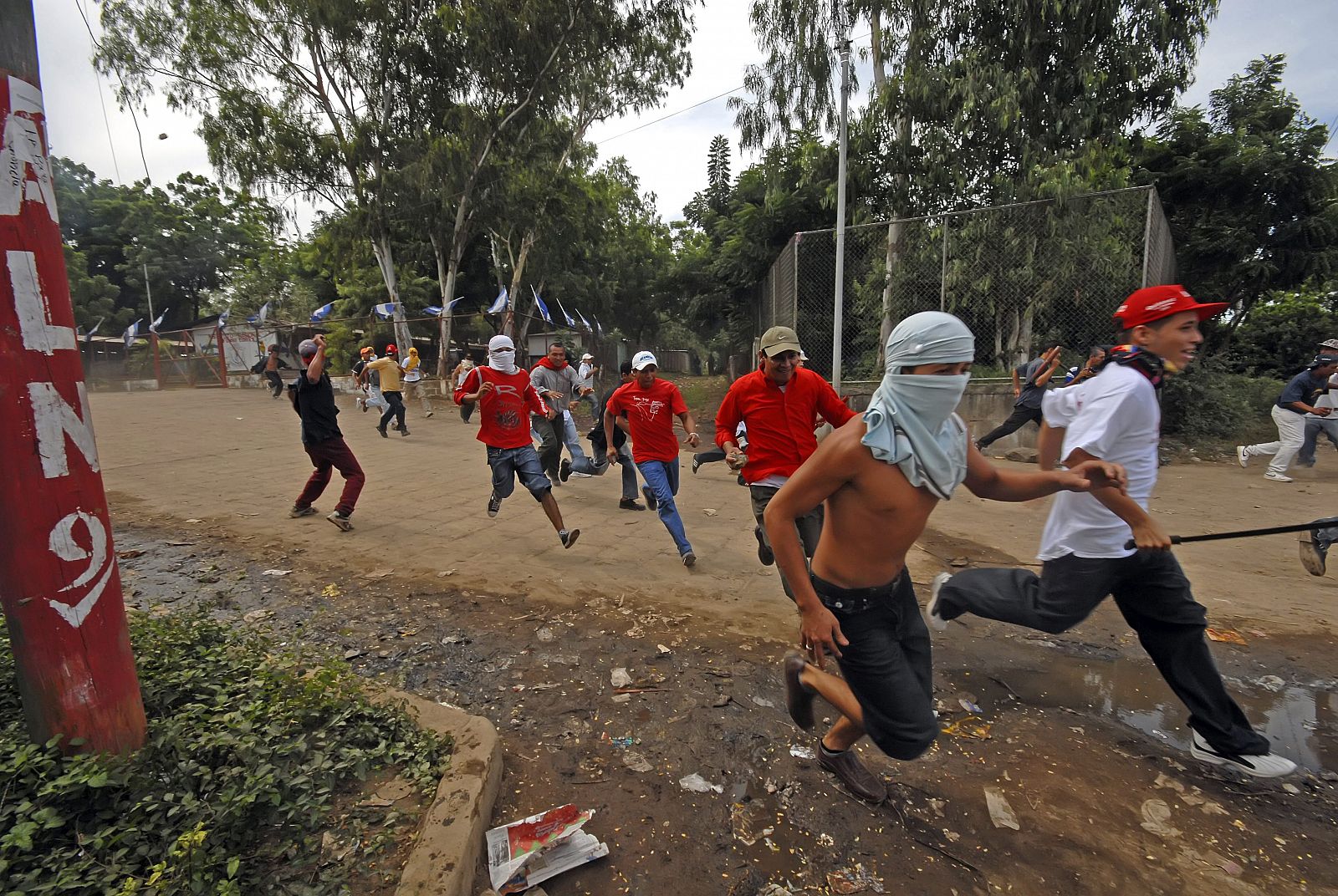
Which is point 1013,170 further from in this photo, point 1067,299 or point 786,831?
point 786,831

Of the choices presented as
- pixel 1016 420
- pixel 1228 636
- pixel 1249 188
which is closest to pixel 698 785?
pixel 1228 636

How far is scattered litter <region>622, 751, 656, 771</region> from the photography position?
2541 millimetres

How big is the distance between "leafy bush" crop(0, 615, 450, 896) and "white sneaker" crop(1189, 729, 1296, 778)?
285cm

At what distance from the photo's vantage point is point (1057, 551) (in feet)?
8.67

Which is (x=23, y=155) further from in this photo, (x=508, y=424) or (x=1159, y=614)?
(x=1159, y=614)

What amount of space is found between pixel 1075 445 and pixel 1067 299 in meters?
8.52

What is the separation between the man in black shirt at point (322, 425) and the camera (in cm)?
567

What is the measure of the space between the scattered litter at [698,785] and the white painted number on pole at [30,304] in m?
2.36

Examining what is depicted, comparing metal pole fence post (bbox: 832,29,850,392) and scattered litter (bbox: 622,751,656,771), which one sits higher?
metal pole fence post (bbox: 832,29,850,392)

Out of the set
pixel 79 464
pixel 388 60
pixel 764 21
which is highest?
pixel 388 60

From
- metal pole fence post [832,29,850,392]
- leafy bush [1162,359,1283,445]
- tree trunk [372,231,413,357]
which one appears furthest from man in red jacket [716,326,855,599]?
tree trunk [372,231,413,357]

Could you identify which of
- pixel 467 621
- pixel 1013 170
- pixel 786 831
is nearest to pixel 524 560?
pixel 467 621

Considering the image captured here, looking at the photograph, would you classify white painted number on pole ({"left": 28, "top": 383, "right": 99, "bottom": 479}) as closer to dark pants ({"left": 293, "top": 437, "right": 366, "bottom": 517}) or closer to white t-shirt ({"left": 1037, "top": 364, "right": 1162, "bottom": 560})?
white t-shirt ({"left": 1037, "top": 364, "right": 1162, "bottom": 560})

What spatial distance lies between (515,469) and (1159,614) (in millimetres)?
4310
